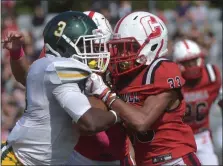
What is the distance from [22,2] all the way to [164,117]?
8043 mm

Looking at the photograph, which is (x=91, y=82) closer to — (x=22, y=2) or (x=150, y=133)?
(x=150, y=133)

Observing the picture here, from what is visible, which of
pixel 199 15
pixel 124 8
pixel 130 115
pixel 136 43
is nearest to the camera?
pixel 130 115

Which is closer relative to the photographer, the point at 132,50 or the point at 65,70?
the point at 65,70

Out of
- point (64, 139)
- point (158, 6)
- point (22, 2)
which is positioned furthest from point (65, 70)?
point (22, 2)

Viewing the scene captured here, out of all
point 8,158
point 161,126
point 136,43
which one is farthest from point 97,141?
point 8,158

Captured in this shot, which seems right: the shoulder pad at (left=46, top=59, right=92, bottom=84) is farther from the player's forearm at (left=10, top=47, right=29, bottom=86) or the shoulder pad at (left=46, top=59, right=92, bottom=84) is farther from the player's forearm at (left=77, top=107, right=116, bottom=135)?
the player's forearm at (left=10, top=47, right=29, bottom=86)

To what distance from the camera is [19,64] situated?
15.0ft

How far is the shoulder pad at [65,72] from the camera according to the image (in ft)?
11.4

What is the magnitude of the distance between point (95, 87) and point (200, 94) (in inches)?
118

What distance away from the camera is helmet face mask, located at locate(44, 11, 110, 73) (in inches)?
146

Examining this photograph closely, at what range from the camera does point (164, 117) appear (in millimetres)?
4070

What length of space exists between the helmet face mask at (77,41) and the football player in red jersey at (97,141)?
1.68ft

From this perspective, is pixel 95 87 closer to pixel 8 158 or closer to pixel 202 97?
pixel 8 158

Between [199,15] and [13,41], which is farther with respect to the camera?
[199,15]
